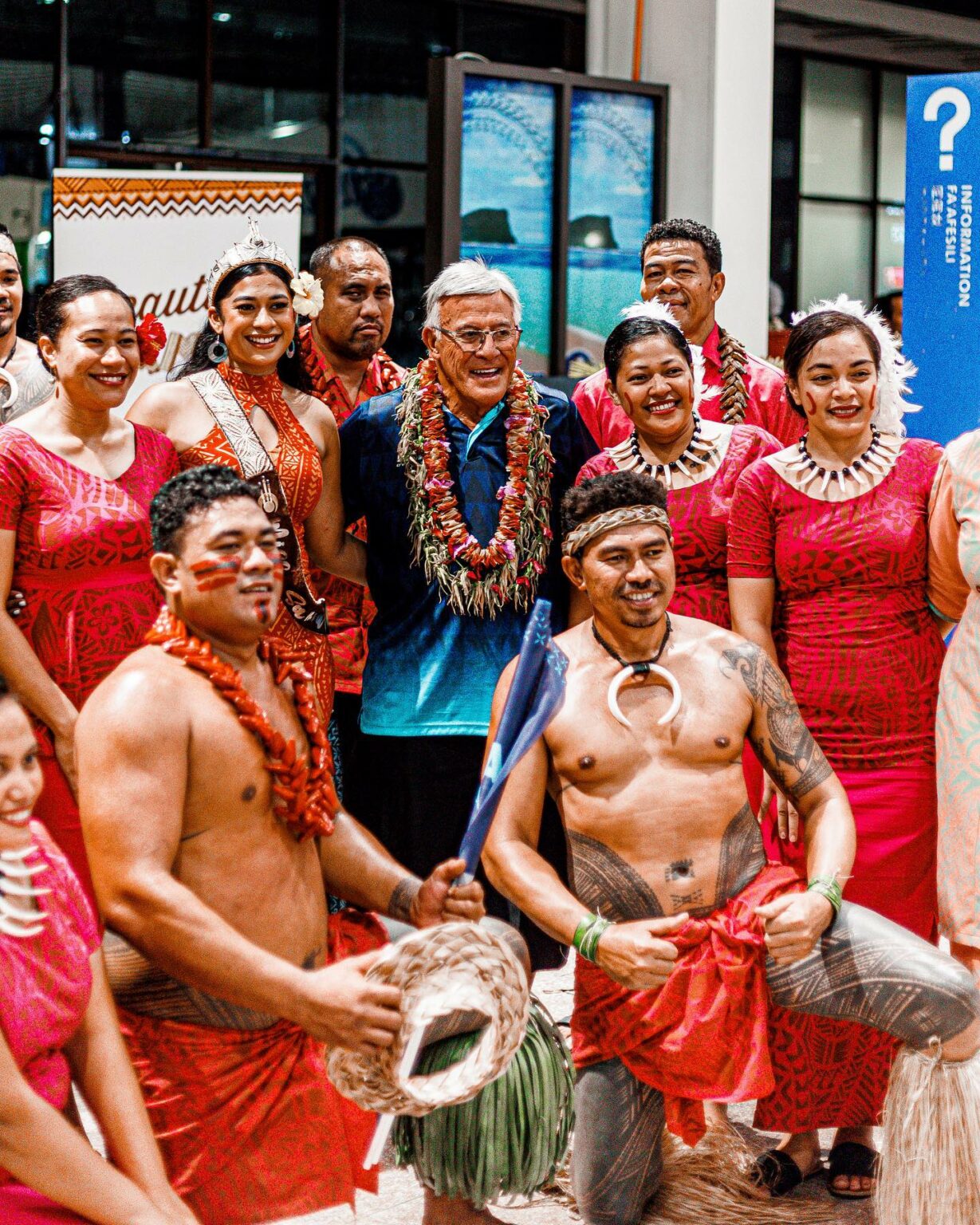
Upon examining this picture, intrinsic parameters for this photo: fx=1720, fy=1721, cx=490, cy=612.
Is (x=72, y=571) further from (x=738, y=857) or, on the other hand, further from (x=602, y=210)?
(x=602, y=210)

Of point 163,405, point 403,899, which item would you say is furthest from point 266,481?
point 403,899

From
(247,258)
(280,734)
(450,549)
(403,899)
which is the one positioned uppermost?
(247,258)

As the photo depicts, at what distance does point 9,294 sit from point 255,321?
2.70 feet

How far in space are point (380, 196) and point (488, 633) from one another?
255 inches

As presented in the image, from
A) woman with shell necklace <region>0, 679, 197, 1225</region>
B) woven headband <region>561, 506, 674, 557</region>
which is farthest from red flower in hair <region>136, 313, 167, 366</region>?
woman with shell necklace <region>0, 679, 197, 1225</region>

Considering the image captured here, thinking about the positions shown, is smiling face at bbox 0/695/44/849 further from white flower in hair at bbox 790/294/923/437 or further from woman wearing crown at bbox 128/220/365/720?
white flower in hair at bbox 790/294/923/437

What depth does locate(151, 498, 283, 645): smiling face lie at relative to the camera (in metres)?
3.01

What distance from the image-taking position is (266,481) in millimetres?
4203

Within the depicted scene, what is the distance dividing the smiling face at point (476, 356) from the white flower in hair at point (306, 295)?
381mm

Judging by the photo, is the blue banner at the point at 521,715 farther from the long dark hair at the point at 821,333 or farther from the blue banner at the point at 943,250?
the blue banner at the point at 943,250

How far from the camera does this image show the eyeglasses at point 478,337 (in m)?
4.30

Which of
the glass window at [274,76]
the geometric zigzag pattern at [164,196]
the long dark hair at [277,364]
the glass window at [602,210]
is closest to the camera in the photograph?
the long dark hair at [277,364]

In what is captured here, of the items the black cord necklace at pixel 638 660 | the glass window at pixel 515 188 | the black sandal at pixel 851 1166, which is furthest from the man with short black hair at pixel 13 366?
the glass window at pixel 515 188

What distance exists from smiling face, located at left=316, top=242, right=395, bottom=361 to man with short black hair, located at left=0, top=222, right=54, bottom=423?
2.73ft
